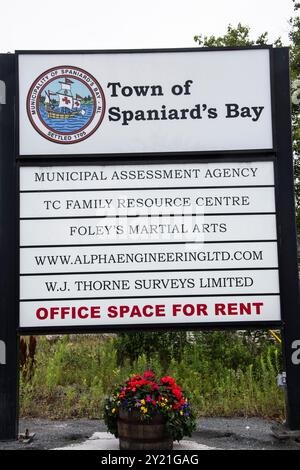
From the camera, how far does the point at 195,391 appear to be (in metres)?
9.30

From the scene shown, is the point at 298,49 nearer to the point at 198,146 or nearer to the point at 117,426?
the point at 198,146

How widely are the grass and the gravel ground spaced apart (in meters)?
0.39

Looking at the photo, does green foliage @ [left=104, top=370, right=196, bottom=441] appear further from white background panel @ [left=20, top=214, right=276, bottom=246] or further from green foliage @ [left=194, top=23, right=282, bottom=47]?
green foliage @ [left=194, top=23, right=282, bottom=47]

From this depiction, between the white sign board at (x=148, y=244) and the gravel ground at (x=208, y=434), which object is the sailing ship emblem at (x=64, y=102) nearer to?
the white sign board at (x=148, y=244)

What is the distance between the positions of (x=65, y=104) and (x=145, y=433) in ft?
14.3

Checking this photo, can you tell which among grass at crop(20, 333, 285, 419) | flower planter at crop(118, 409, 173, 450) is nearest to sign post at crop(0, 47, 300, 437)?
flower planter at crop(118, 409, 173, 450)

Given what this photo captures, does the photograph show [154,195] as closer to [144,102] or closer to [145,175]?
[145,175]

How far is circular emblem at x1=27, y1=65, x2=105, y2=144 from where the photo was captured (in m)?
7.50

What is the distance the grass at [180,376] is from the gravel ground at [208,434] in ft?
1.28

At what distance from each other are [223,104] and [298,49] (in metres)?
19.9

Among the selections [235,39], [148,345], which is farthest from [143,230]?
[235,39]

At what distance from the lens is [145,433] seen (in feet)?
20.4

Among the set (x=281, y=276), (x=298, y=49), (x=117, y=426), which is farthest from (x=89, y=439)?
(x=298, y=49)
